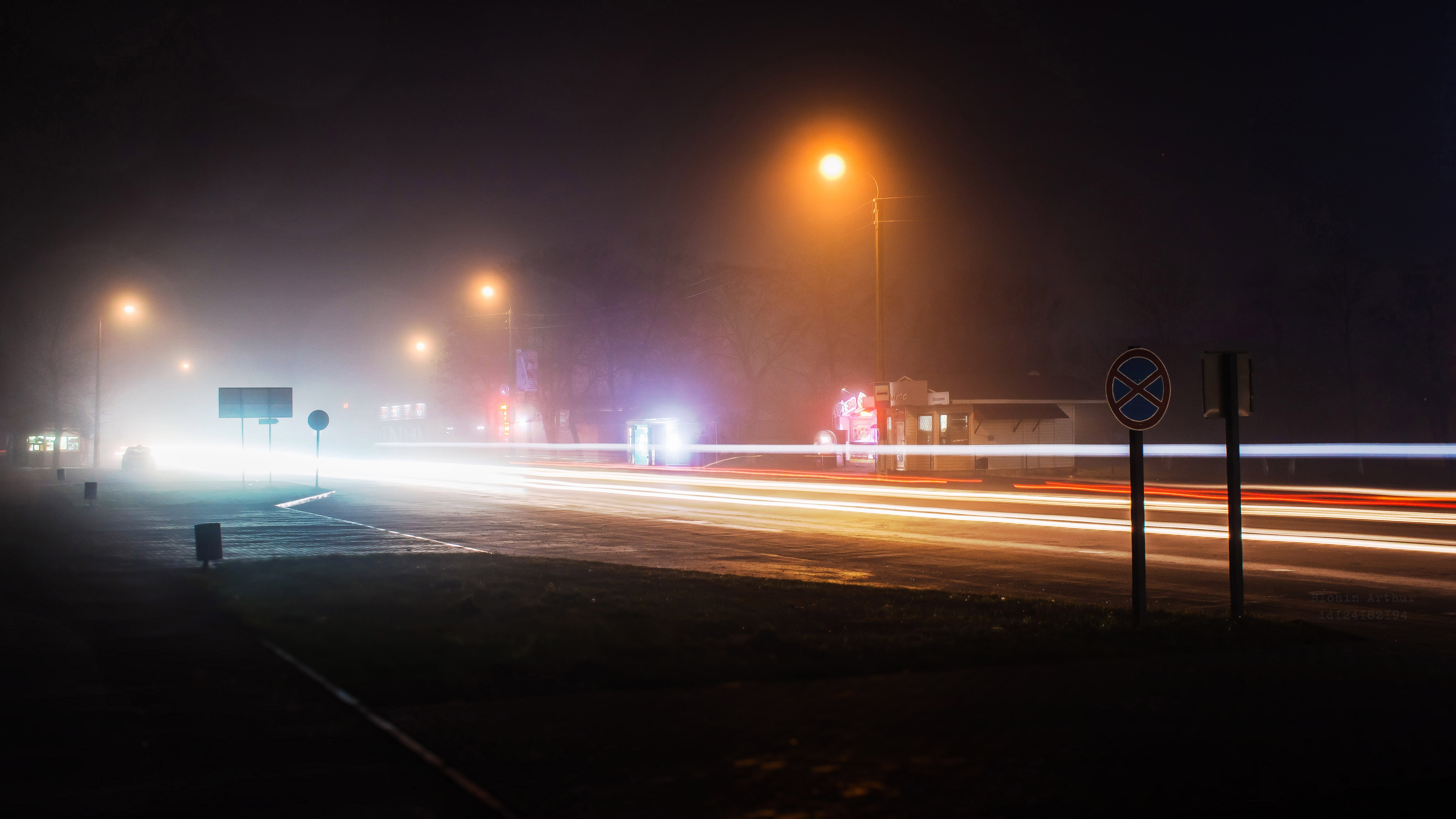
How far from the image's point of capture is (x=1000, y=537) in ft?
54.4

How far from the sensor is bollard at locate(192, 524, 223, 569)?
40.6 feet

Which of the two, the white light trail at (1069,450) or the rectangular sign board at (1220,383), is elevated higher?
the rectangular sign board at (1220,383)

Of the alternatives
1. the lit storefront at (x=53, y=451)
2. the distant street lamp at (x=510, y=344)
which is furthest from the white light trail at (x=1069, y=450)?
the lit storefront at (x=53, y=451)

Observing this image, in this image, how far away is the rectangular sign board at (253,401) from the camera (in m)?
32.8

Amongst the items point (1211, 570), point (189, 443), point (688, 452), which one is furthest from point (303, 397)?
point (1211, 570)

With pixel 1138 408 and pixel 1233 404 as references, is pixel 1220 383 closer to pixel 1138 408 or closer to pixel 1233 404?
pixel 1233 404

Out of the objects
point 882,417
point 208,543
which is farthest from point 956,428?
point 208,543

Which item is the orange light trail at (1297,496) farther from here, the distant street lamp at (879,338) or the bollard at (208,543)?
the bollard at (208,543)

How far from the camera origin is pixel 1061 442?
44.0 meters

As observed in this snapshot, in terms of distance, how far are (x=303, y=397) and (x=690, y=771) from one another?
354 ft

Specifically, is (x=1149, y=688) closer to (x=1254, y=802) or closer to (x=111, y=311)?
(x=1254, y=802)

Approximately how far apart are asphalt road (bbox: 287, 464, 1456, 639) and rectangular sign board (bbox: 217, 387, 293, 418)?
5.68m

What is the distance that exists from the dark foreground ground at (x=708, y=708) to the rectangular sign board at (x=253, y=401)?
80.0 feet

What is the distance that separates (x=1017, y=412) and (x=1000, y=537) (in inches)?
1020
